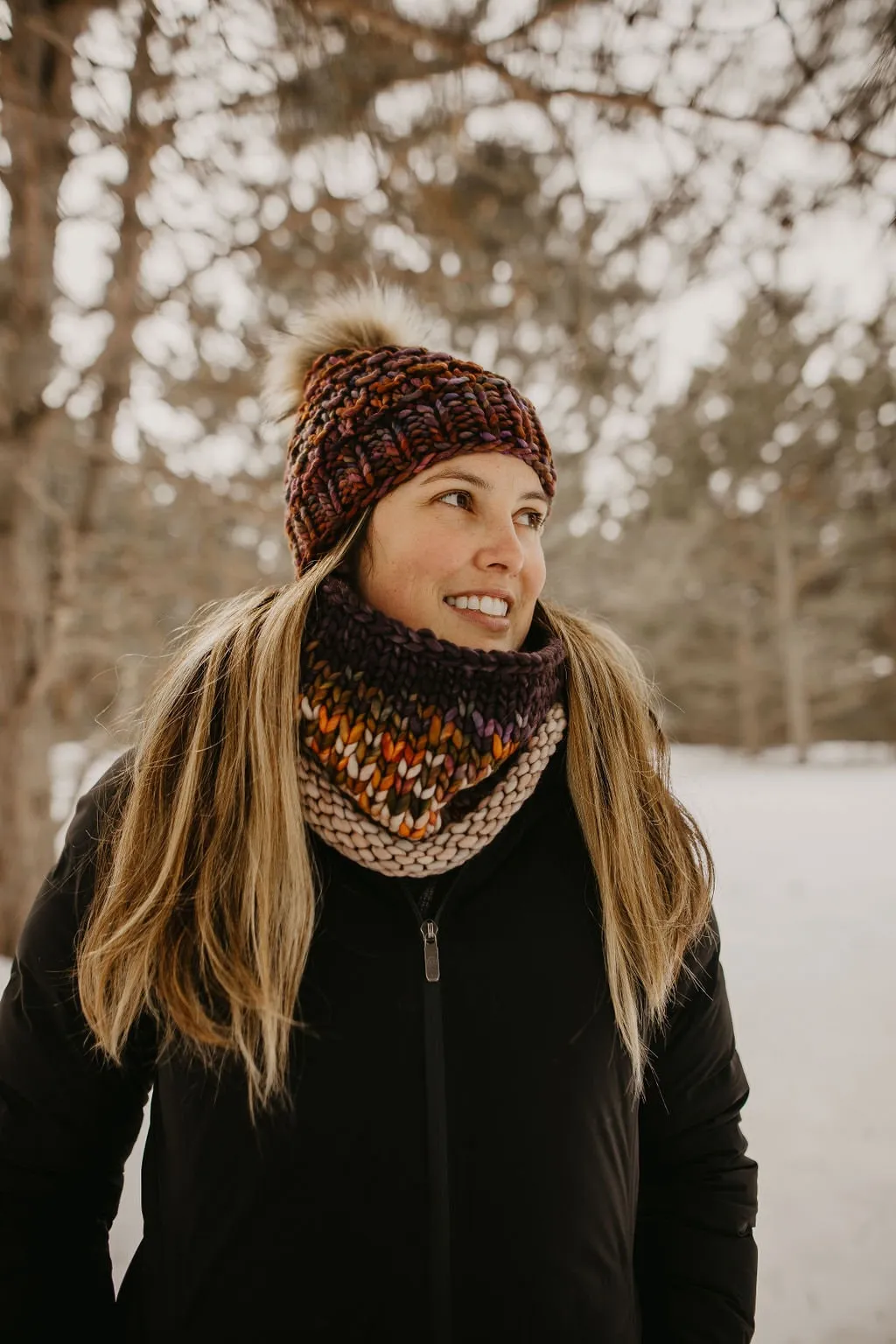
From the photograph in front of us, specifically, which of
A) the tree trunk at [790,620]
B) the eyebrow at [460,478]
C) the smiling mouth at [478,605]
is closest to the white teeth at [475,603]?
the smiling mouth at [478,605]

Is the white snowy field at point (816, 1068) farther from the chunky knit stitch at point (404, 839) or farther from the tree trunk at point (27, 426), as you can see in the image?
the tree trunk at point (27, 426)

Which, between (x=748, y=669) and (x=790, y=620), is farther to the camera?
(x=748, y=669)

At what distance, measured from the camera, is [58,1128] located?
0.97 m

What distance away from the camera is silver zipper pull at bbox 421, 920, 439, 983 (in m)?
0.98

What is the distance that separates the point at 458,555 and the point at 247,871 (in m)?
0.53

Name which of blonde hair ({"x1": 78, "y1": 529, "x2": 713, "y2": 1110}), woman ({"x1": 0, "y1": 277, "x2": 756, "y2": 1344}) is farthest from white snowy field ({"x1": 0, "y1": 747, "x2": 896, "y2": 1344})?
woman ({"x1": 0, "y1": 277, "x2": 756, "y2": 1344})

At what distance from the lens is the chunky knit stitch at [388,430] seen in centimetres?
111

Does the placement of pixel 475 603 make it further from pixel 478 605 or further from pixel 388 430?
pixel 388 430

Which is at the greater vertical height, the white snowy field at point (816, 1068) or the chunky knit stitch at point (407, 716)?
the chunky knit stitch at point (407, 716)

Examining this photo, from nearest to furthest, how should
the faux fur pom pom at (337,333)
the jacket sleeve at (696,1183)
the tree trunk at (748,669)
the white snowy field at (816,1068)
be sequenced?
the jacket sleeve at (696,1183), the faux fur pom pom at (337,333), the white snowy field at (816,1068), the tree trunk at (748,669)

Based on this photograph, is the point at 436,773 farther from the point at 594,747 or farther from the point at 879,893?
the point at 879,893

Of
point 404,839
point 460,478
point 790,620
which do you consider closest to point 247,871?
point 404,839

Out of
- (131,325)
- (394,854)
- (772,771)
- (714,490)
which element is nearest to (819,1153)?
(394,854)

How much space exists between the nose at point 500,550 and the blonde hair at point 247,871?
0.21 meters
